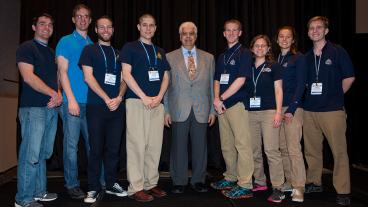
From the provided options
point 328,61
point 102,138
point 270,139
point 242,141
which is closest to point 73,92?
point 102,138

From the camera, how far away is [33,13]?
4605 millimetres

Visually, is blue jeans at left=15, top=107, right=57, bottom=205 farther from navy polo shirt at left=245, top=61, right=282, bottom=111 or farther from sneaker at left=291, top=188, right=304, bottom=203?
sneaker at left=291, top=188, right=304, bottom=203

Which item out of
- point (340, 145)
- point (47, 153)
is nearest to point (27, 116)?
point (47, 153)

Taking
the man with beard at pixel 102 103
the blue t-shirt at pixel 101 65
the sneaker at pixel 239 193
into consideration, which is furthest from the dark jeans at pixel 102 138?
the sneaker at pixel 239 193

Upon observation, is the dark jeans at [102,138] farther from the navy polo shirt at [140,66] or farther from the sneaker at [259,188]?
the sneaker at [259,188]

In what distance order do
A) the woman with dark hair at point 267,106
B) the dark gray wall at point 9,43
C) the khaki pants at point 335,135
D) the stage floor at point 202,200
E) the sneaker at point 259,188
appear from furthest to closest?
the dark gray wall at point 9,43 → the sneaker at point 259,188 → the woman with dark hair at point 267,106 → the khaki pants at point 335,135 → the stage floor at point 202,200

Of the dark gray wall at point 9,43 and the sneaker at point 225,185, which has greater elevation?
the dark gray wall at point 9,43

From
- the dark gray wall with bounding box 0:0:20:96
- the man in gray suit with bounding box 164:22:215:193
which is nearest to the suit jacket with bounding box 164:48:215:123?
the man in gray suit with bounding box 164:22:215:193

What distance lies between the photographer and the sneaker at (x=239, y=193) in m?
3.11

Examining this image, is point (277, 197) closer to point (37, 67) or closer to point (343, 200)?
point (343, 200)

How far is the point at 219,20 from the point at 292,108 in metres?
2.27

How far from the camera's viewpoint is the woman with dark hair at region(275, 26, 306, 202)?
3.04 m

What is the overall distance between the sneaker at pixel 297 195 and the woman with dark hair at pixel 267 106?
95 mm

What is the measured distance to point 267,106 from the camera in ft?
10.4
